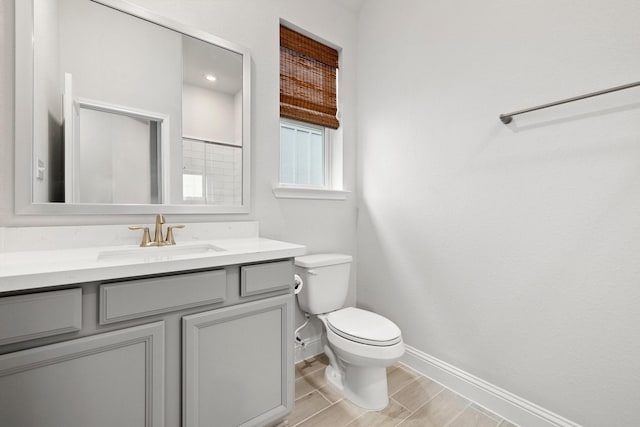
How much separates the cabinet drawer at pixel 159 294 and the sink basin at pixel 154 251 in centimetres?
12

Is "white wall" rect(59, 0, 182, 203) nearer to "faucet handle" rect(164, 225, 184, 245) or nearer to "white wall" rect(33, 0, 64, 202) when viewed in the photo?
"white wall" rect(33, 0, 64, 202)

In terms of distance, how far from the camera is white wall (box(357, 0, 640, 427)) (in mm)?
1078

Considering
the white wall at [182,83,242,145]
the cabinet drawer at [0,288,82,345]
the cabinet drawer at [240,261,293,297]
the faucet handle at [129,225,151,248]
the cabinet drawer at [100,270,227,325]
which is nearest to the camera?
the cabinet drawer at [0,288,82,345]

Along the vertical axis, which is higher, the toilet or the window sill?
the window sill

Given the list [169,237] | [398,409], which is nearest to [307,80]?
[169,237]

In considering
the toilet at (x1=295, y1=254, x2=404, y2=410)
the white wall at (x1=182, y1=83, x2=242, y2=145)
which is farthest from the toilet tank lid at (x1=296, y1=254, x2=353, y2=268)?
the white wall at (x1=182, y1=83, x2=242, y2=145)

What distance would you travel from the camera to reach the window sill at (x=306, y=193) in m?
1.75

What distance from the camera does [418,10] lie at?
1741 millimetres

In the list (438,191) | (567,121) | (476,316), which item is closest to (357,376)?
(476,316)

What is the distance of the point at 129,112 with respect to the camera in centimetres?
128

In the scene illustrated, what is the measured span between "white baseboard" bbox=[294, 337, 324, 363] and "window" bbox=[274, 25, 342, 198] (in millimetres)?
1036

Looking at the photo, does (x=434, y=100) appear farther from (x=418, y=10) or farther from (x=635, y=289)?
(x=635, y=289)

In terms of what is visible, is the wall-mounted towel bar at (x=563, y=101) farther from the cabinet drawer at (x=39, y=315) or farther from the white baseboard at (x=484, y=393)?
the cabinet drawer at (x=39, y=315)

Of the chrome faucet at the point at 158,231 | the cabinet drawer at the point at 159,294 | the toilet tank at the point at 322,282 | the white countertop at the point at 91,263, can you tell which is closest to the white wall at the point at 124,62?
the chrome faucet at the point at 158,231
